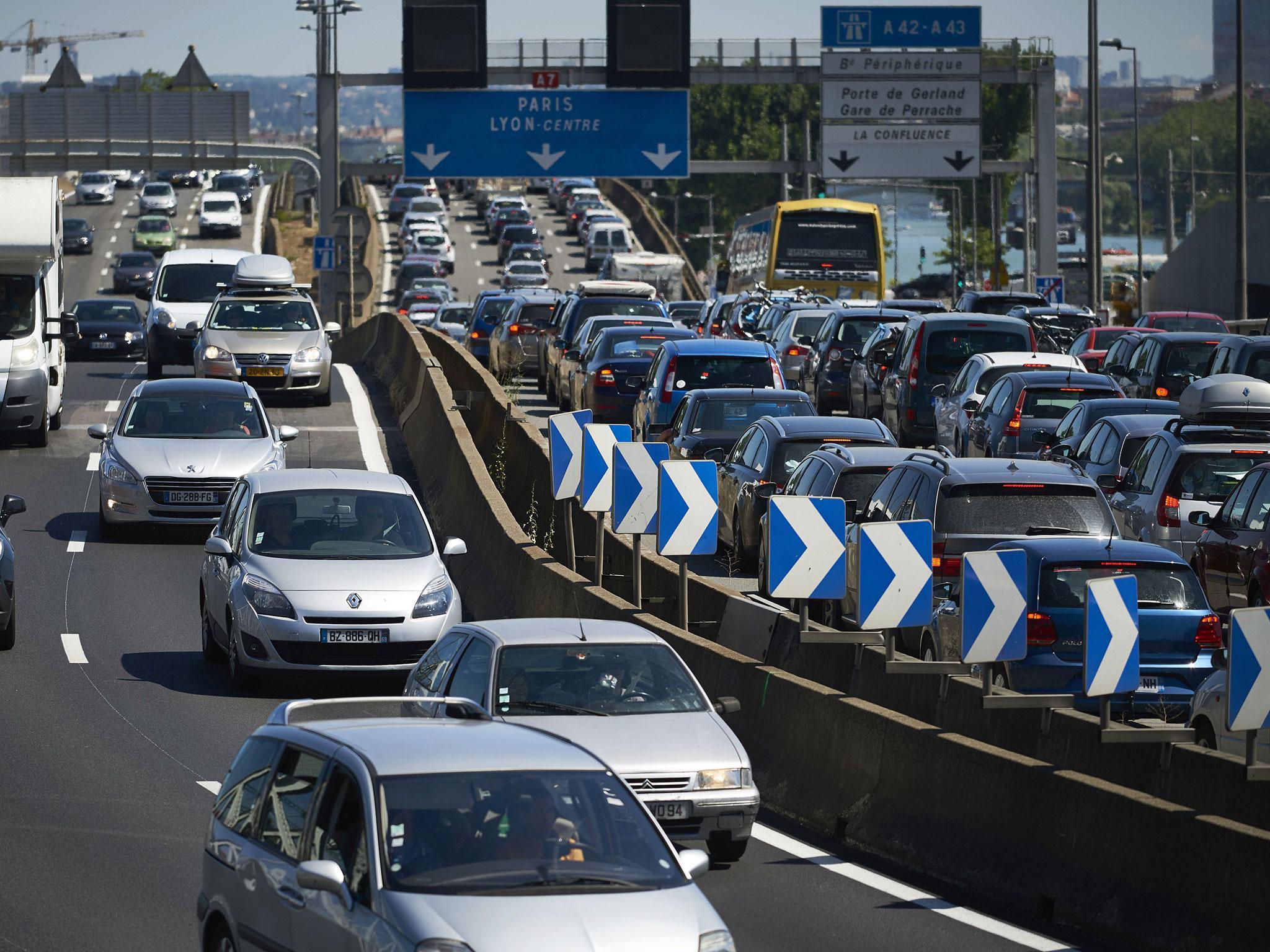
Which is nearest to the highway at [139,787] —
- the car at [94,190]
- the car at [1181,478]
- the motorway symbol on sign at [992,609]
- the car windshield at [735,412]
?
the motorway symbol on sign at [992,609]

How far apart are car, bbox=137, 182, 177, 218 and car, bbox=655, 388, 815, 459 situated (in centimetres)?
8994

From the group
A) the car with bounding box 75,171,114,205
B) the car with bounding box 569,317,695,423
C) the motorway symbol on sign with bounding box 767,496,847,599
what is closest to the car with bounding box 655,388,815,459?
the car with bounding box 569,317,695,423

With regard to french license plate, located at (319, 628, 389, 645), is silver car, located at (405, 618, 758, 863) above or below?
above

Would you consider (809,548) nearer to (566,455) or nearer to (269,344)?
(566,455)

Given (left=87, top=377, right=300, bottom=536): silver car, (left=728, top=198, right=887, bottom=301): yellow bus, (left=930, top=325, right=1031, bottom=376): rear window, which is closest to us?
(left=87, top=377, right=300, bottom=536): silver car

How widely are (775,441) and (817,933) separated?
12015 millimetres

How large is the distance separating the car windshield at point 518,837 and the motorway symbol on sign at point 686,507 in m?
8.84

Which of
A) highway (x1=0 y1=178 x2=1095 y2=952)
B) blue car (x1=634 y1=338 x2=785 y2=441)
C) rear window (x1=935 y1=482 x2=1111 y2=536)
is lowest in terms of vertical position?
highway (x1=0 y1=178 x2=1095 y2=952)

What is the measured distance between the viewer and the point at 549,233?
12244 centimetres

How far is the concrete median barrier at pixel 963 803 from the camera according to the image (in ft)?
29.4

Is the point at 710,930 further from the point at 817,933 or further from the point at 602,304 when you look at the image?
the point at 602,304

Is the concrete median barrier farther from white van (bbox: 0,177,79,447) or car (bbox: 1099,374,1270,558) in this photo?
white van (bbox: 0,177,79,447)

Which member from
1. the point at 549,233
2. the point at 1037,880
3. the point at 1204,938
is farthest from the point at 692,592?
the point at 549,233

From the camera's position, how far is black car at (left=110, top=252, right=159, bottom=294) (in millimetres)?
80875
